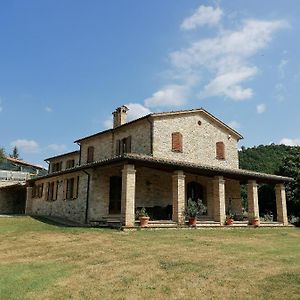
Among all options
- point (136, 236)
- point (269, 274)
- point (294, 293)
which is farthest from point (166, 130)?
point (294, 293)

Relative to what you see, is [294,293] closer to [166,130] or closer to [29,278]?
[29,278]

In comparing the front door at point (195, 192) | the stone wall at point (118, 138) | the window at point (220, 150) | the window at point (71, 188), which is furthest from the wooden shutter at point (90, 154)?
the window at point (220, 150)

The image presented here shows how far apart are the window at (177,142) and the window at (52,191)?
8.29 meters

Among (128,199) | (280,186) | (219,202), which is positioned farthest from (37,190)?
(280,186)

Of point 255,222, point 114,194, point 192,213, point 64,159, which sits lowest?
point 255,222

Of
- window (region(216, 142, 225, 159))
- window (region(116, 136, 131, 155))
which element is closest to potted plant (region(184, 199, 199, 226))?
window (region(116, 136, 131, 155))

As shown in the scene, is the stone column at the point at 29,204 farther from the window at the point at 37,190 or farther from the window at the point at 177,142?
the window at the point at 177,142

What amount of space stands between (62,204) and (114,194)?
156 inches

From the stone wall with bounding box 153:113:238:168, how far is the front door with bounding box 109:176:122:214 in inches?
108

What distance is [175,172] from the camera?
18.2m

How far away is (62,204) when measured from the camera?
22.0 metres

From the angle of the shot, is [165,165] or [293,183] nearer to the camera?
[165,165]

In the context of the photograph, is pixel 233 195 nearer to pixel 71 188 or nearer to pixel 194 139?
pixel 194 139

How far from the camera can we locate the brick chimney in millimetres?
26047
